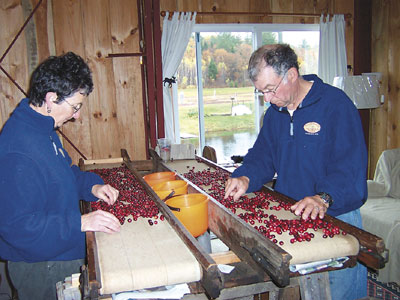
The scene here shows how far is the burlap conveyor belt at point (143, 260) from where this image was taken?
1.13 meters

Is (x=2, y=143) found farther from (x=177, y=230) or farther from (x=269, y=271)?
(x=269, y=271)

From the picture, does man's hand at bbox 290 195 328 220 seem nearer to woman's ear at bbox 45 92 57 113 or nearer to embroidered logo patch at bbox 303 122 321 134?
embroidered logo patch at bbox 303 122 321 134

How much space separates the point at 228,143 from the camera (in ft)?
17.7

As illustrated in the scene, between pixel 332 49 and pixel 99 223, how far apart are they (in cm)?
473

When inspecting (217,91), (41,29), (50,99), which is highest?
(41,29)

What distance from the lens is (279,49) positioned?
180 cm

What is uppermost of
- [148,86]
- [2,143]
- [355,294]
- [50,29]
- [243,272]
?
[50,29]

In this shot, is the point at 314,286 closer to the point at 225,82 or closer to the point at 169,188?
the point at 169,188

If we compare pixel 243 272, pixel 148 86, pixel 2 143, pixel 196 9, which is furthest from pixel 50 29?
pixel 243 272

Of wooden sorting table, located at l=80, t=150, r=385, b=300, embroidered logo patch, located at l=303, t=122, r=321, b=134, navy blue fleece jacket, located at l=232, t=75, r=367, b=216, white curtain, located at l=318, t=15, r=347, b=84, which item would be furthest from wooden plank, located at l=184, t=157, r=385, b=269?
white curtain, located at l=318, t=15, r=347, b=84

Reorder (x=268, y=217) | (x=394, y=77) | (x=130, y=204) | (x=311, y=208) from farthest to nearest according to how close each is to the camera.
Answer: (x=394, y=77) → (x=130, y=204) → (x=268, y=217) → (x=311, y=208)

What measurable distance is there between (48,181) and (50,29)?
3322 millimetres

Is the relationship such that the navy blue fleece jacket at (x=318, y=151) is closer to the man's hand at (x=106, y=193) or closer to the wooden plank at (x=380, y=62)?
the man's hand at (x=106, y=193)

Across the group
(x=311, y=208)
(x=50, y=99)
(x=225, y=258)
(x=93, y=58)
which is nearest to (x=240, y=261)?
(x=225, y=258)
